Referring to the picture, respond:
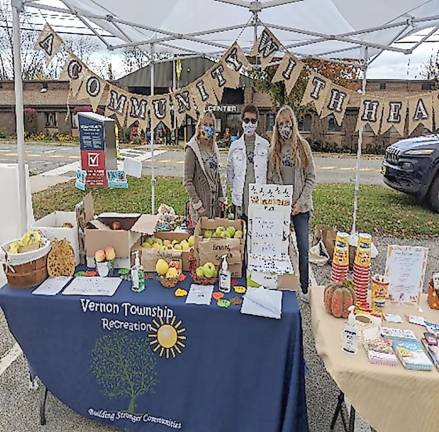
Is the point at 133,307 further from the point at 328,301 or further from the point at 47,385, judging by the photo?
the point at 328,301

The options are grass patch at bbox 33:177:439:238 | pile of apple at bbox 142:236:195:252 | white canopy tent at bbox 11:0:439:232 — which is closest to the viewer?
pile of apple at bbox 142:236:195:252

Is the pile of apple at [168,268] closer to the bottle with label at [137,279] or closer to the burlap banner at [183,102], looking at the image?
the bottle with label at [137,279]

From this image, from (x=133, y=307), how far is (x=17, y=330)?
61 cm

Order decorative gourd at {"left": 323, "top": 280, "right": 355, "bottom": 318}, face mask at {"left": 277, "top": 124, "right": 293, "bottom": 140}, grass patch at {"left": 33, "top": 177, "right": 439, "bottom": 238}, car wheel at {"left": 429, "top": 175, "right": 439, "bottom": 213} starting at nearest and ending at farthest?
decorative gourd at {"left": 323, "top": 280, "right": 355, "bottom": 318}
face mask at {"left": 277, "top": 124, "right": 293, "bottom": 140}
grass patch at {"left": 33, "top": 177, "right": 439, "bottom": 238}
car wheel at {"left": 429, "top": 175, "right": 439, "bottom": 213}

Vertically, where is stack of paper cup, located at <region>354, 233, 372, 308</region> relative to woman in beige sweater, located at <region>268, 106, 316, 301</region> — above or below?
below

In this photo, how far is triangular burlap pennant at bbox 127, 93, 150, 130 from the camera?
2762 millimetres

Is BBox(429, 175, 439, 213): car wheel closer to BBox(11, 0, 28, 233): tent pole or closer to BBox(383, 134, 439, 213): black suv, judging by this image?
BBox(383, 134, 439, 213): black suv

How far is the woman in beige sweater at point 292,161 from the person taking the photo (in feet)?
11.2

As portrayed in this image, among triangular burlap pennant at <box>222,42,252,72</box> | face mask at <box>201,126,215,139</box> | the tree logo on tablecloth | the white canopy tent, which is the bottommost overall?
the tree logo on tablecloth

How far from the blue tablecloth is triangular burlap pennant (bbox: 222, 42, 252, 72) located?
1371 mm

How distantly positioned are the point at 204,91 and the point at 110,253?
1.10m

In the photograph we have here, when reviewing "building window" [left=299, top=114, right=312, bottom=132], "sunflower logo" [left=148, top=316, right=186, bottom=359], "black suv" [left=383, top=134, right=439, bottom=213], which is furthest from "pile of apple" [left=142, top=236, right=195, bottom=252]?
"building window" [left=299, top=114, right=312, bottom=132]

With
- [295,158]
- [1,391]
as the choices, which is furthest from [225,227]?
[1,391]

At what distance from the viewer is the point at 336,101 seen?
106 inches
